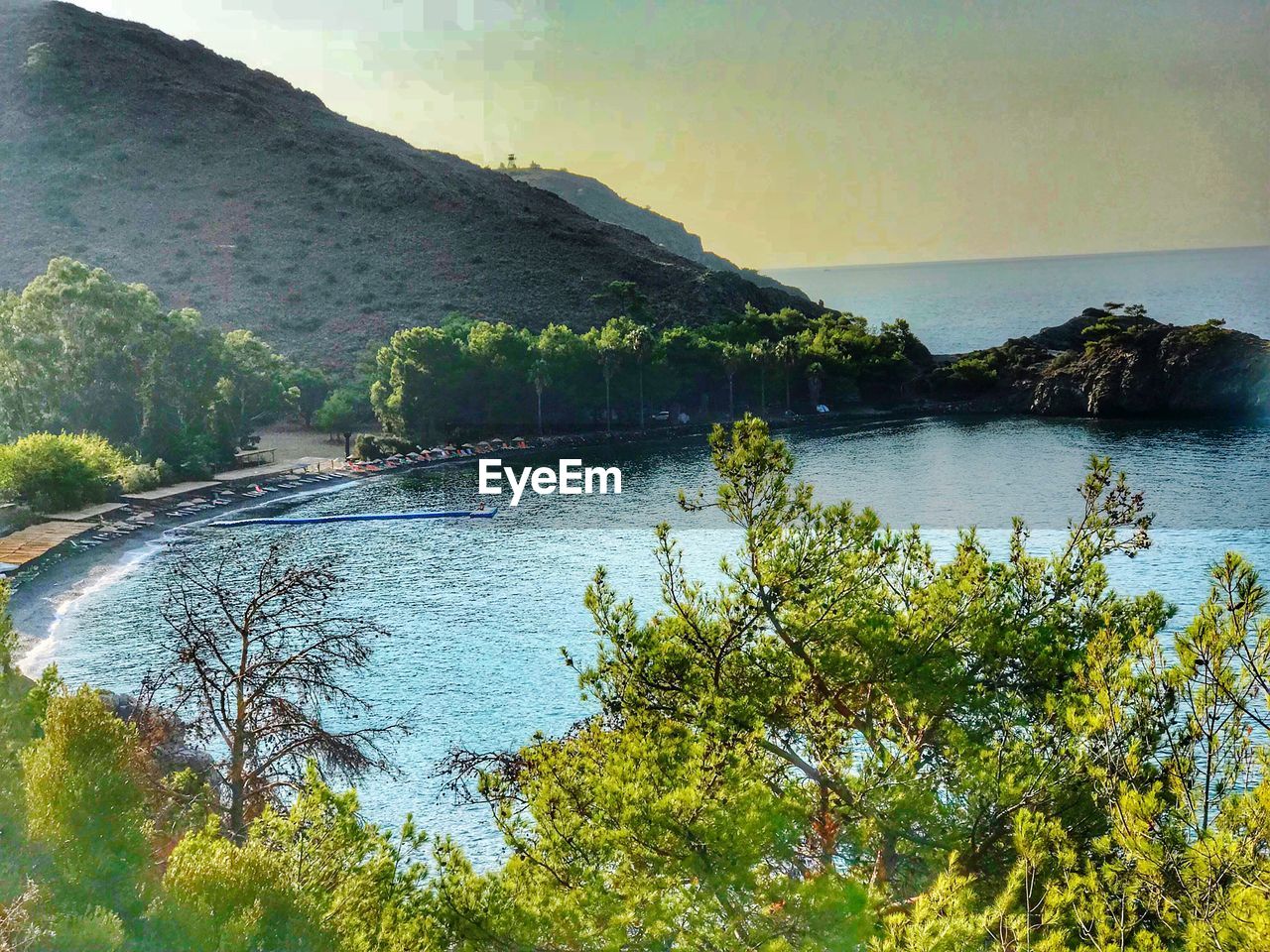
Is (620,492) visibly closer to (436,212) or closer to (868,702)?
(868,702)

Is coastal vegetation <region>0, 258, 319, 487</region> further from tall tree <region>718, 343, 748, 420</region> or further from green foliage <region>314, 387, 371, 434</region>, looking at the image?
tall tree <region>718, 343, 748, 420</region>

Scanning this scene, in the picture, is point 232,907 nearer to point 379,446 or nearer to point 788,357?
point 379,446

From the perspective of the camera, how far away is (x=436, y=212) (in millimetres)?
129250

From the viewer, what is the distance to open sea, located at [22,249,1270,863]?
30375 millimetres

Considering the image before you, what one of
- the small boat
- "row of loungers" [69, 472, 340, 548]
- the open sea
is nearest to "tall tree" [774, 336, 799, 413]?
the open sea

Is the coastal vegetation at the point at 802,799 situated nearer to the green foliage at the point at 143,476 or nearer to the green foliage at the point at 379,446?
the green foliage at the point at 143,476

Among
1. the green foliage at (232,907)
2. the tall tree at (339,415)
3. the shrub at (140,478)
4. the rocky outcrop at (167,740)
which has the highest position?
the tall tree at (339,415)

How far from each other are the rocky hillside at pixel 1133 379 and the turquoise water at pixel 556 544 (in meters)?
6.23

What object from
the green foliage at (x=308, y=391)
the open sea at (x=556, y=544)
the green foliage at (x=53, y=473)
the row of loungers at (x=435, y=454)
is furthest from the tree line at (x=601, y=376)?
the green foliage at (x=53, y=473)

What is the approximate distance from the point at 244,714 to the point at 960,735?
8539 millimetres

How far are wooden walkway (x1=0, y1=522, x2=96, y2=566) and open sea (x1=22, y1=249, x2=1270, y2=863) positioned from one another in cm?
301

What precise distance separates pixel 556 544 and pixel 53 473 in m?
21.9

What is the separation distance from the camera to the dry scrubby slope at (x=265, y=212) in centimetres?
10775

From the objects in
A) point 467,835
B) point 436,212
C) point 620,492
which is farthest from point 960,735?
point 436,212
